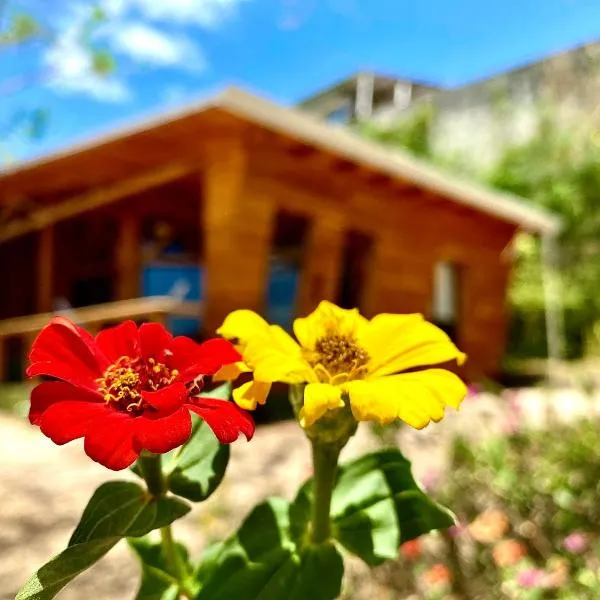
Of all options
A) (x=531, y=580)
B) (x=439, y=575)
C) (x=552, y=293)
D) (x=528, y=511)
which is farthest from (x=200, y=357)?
(x=552, y=293)

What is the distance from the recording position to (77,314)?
710cm

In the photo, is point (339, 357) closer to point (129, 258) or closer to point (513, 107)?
point (129, 258)

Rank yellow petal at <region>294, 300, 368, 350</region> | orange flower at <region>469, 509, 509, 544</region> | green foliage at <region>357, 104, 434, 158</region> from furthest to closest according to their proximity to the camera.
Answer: green foliage at <region>357, 104, 434, 158</region>, orange flower at <region>469, 509, 509, 544</region>, yellow petal at <region>294, 300, 368, 350</region>

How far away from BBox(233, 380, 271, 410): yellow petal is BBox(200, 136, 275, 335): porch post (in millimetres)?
5435

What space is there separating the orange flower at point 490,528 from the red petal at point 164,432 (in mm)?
1675

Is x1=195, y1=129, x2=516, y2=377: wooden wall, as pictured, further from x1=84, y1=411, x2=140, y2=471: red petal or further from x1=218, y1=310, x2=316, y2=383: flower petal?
x1=84, y1=411, x2=140, y2=471: red petal

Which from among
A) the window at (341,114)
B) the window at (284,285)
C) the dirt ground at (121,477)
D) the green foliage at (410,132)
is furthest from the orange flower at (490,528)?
the window at (341,114)

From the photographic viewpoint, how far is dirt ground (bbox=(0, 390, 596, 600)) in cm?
249

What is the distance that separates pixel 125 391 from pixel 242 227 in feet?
18.3

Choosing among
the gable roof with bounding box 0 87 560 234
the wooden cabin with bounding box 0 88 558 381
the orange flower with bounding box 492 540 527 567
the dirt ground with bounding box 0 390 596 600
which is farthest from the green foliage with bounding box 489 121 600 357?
the orange flower with bounding box 492 540 527 567

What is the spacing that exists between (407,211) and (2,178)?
418 cm

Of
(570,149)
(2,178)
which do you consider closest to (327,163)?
(2,178)

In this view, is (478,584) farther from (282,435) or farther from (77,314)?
(77,314)

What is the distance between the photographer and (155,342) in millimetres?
727
